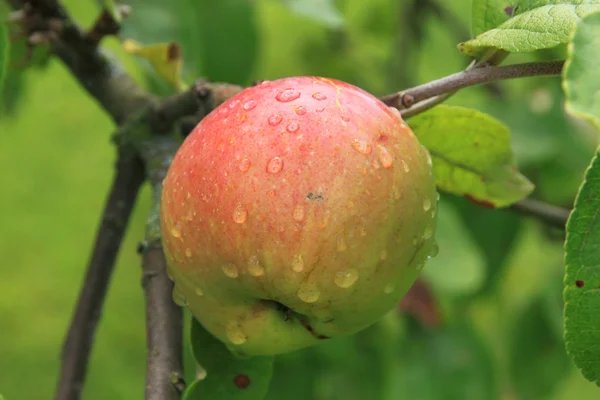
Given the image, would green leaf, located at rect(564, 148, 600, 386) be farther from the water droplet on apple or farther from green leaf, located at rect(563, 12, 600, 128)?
the water droplet on apple

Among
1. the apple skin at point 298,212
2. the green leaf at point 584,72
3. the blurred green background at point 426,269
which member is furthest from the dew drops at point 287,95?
the blurred green background at point 426,269

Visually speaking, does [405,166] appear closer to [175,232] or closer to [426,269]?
[175,232]

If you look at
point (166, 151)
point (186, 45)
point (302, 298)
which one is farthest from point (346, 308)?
point (186, 45)

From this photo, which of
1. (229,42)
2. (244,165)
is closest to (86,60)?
(229,42)

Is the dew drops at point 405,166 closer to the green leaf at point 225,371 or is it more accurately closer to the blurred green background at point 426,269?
the green leaf at point 225,371

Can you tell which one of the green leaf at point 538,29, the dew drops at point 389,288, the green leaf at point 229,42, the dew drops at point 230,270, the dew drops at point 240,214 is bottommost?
the green leaf at point 229,42
